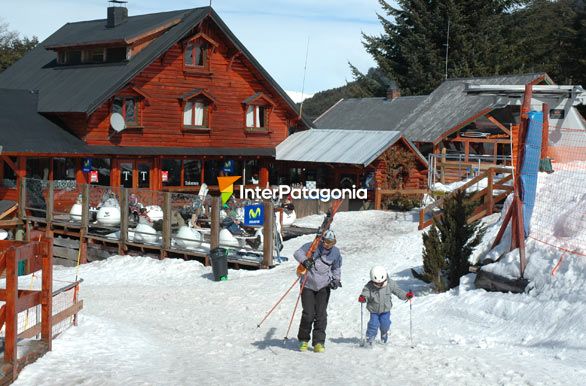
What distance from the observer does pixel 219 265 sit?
22578 mm

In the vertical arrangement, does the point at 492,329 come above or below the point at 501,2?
below

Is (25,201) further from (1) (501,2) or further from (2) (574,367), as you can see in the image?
(1) (501,2)

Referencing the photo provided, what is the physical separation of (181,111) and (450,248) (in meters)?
20.8

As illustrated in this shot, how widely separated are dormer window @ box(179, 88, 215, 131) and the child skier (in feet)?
79.8

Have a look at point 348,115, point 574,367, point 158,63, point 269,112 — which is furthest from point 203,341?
point 348,115

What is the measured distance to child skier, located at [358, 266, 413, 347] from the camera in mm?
13633

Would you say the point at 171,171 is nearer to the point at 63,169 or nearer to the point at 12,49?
the point at 63,169

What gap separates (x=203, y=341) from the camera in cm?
1480

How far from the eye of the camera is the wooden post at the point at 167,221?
25.6 m

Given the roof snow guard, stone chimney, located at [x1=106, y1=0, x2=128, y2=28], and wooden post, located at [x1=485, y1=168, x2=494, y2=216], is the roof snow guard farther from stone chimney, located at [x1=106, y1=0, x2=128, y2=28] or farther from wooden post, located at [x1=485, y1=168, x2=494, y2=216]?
wooden post, located at [x1=485, y1=168, x2=494, y2=216]

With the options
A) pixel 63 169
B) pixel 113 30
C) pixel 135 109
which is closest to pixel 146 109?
pixel 135 109

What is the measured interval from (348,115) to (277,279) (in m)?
27.4

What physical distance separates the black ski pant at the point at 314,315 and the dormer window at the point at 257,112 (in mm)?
26076

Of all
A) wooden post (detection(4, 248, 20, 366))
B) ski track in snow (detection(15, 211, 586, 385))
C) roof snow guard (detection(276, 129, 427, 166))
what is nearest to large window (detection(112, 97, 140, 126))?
roof snow guard (detection(276, 129, 427, 166))
